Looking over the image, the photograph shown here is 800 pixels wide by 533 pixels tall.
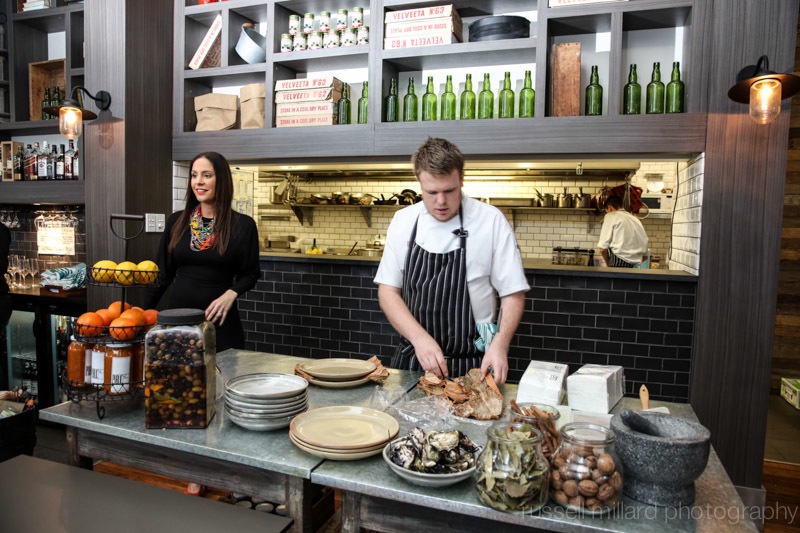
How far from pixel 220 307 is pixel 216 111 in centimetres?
239

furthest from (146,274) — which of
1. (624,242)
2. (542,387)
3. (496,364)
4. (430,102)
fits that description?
(624,242)

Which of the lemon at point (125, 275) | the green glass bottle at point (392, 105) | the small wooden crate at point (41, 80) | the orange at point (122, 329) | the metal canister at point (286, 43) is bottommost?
the orange at point (122, 329)

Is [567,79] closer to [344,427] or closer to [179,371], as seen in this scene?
[344,427]

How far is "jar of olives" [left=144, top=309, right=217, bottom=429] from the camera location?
147 centimetres

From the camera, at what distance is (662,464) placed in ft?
3.80

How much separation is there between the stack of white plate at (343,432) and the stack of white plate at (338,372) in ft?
1.20

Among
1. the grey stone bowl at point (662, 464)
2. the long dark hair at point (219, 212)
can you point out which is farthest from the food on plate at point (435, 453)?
the long dark hair at point (219, 212)

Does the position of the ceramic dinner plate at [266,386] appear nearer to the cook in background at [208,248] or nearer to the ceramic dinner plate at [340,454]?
the ceramic dinner plate at [340,454]

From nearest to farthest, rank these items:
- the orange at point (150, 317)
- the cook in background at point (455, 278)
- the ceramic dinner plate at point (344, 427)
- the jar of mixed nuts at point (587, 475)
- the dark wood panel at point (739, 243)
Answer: the jar of mixed nuts at point (587, 475) → the ceramic dinner plate at point (344, 427) → the orange at point (150, 317) → the cook in background at point (455, 278) → the dark wood panel at point (739, 243)

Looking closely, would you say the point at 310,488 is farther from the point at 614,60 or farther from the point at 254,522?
the point at 614,60

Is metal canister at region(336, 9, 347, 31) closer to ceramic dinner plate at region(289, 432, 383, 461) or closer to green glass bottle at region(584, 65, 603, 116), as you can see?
green glass bottle at region(584, 65, 603, 116)

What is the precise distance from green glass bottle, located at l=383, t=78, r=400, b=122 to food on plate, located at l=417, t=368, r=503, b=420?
Result: 8.36ft

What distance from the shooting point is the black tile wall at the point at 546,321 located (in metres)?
3.52

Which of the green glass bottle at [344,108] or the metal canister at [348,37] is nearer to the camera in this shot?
the metal canister at [348,37]
